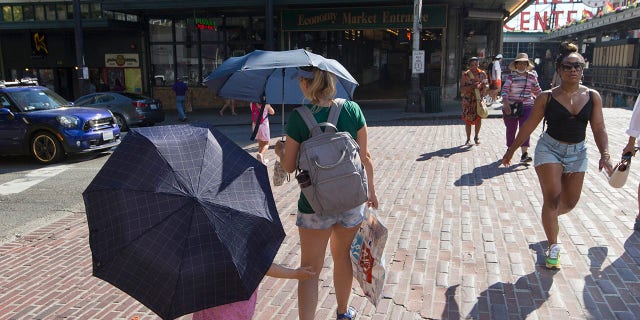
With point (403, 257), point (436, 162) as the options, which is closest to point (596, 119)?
point (403, 257)

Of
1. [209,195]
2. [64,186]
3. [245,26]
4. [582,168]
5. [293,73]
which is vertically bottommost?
A: [64,186]

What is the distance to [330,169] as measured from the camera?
9.45 ft

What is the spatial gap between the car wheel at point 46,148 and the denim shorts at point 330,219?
29.7 feet

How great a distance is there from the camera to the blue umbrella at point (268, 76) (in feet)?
11.2

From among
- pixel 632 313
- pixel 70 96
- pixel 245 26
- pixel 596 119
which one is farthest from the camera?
pixel 70 96

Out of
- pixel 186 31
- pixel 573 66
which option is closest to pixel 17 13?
pixel 186 31

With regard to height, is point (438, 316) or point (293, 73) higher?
point (293, 73)

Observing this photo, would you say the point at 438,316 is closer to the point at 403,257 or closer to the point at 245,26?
the point at 403,257

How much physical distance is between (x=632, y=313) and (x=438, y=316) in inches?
53.1

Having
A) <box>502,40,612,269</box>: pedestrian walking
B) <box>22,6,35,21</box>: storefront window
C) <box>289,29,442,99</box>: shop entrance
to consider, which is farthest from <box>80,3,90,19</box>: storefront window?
<box>502,40,612,269</box>: pedestrian walking

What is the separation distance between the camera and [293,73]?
4461 mm

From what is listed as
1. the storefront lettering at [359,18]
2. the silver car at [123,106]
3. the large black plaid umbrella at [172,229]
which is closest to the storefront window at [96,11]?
the silver car at [123,106]

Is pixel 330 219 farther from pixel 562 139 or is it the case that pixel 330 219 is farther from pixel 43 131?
pixel 43 131

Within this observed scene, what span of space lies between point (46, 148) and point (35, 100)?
1.38m
